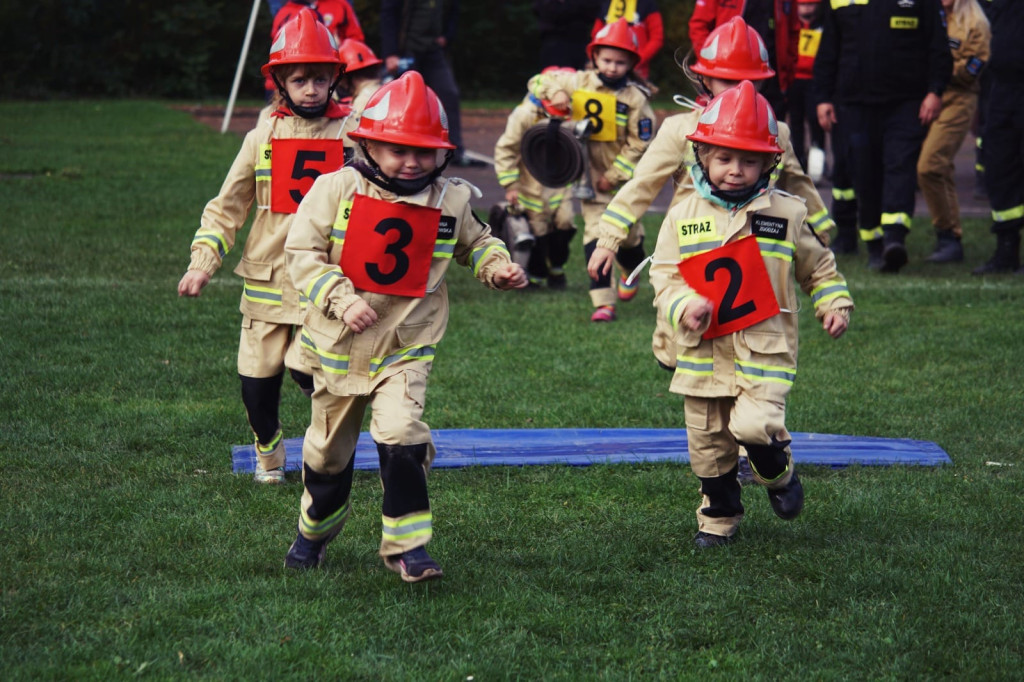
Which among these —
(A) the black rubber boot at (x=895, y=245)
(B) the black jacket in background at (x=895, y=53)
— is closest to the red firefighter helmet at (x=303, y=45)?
(B) the black jacket in background at (x=895, y=53)

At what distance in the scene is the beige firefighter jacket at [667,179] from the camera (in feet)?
19.3

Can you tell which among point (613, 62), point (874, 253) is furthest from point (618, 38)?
point (874, 253)

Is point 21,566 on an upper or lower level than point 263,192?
lower

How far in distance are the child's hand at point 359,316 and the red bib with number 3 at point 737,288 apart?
131cm

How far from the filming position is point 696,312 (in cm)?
473

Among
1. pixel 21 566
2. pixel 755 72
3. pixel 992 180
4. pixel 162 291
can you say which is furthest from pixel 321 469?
pixel 992 180

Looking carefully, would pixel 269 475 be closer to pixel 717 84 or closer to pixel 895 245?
pixel 717 84

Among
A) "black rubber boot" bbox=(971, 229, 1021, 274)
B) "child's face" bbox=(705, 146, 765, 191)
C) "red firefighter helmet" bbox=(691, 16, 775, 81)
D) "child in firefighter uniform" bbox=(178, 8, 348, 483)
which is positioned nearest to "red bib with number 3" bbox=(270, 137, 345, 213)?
"child in firefighter uniform" bbox=(178, 8, 348, 483)

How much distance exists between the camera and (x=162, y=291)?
966 centimetres

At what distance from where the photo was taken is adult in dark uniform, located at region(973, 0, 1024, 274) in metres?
10.4

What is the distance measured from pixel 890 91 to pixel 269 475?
6776 millimetres

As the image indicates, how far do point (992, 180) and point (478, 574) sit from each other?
761 cm

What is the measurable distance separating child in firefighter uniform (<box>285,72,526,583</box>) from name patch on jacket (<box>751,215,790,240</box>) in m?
0.92

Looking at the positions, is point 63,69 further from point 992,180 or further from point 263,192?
point 263,192
